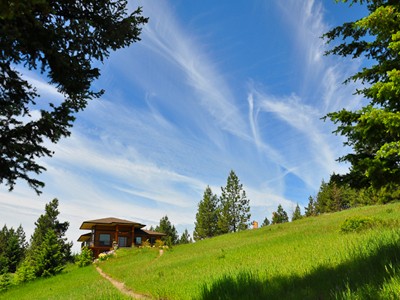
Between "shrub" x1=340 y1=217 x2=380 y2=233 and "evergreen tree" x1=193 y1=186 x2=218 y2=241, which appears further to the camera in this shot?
"evergreen tree" x1=193 y1=186 x2=218 y2=241

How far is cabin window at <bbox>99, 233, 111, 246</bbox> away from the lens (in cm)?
5406

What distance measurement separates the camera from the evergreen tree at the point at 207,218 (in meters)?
74.8

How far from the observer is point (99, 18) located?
753 cm

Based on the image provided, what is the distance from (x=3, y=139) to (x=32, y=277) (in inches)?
1222

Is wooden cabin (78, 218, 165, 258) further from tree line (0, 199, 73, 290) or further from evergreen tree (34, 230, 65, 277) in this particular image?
evergreen tree (34, 230, 65, 277)

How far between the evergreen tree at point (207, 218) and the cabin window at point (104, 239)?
84.8ft

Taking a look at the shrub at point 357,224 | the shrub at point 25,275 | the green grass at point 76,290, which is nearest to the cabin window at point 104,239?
the shrub at point 25,275

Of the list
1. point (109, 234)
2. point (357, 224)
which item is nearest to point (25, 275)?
point (109, 234)

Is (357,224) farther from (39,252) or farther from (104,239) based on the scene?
(104,239)

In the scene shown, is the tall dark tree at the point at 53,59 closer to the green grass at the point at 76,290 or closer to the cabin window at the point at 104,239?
the green grass at the point at 76,290

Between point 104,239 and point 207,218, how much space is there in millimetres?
27259

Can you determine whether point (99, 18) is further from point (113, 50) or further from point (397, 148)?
point (397, 148)

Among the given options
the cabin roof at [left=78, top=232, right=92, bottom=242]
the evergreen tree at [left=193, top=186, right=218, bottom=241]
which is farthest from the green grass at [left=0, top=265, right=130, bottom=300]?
the evergreen tree at [left=193, top=186, right=218, bottom=241]

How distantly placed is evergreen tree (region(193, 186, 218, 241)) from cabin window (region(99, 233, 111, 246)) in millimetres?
25851
